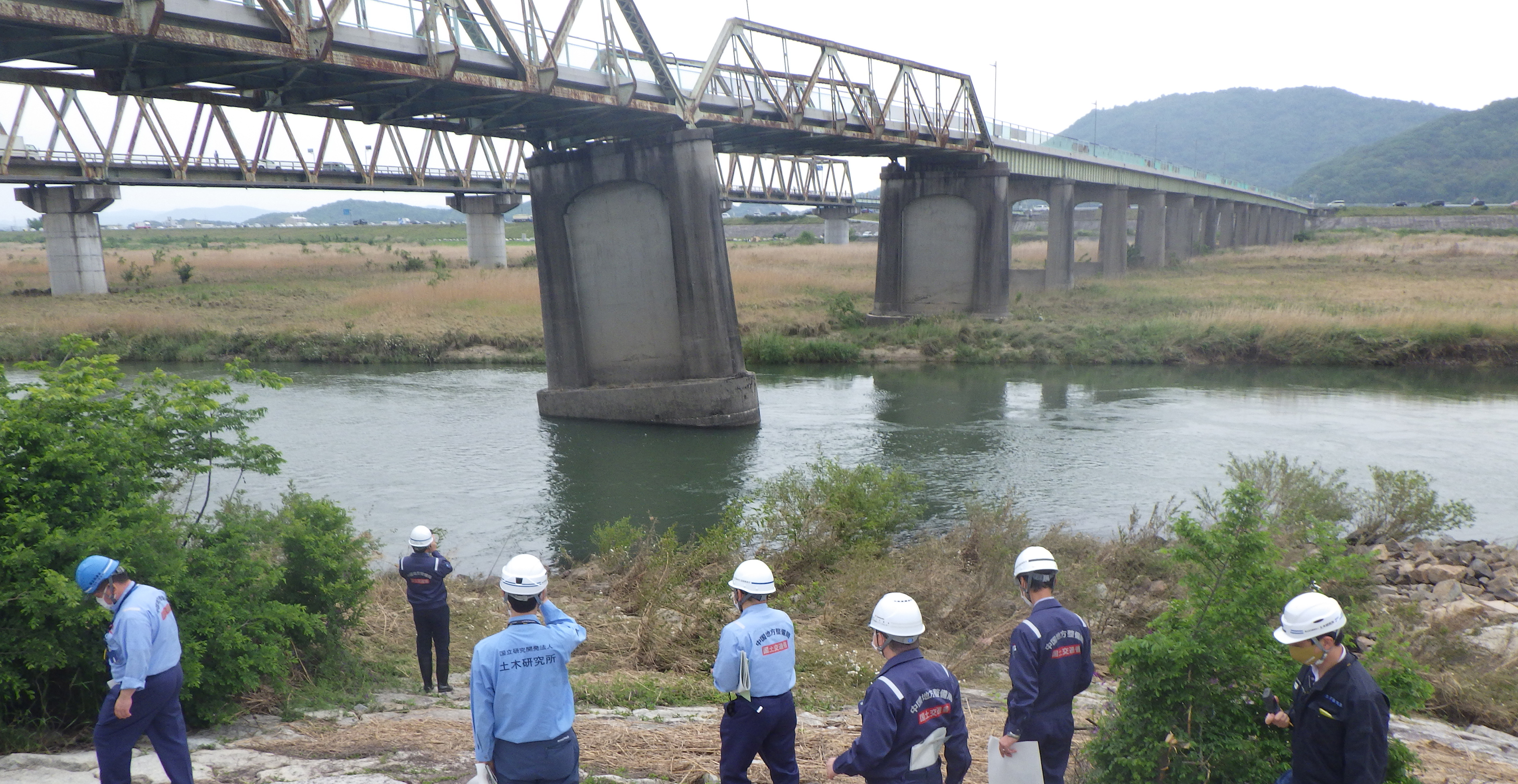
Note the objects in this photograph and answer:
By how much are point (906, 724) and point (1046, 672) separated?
1141 mm

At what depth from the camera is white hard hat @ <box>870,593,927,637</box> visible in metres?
5.02

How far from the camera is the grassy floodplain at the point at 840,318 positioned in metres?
37.0

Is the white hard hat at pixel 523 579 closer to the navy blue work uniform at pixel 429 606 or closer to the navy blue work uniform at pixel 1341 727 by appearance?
the navy blue work uniform at pixel 1341 727

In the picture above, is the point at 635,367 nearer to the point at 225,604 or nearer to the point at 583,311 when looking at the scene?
the point at 583,311

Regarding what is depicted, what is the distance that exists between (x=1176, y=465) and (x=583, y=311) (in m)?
17.1

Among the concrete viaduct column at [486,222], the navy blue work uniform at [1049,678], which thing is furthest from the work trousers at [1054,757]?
the concrete viaduct column at [486,222]

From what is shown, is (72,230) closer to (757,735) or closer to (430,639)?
(430,639)

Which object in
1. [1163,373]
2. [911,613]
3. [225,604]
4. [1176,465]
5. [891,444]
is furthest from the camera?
[1163,373]

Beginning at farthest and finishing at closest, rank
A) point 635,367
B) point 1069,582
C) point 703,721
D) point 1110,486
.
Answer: point 635,367 < point 1110,486 < point 1069,582 < point 703,721

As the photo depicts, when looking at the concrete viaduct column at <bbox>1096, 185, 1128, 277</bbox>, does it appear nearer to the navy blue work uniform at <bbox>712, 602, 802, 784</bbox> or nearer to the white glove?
the navy blue work uniform at <bbox>712, 602, 802, 784</bbox>

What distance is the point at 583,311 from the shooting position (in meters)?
29.5

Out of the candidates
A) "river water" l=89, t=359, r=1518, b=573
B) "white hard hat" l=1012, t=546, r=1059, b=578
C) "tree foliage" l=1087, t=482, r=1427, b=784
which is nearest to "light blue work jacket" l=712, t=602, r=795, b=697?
"white hard hat" l=1012, t=546, r=1059, b=578

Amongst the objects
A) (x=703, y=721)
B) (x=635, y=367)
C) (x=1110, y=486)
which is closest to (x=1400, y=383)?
(x=1110, y=486)

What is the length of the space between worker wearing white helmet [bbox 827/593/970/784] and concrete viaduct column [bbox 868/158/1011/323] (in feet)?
135
